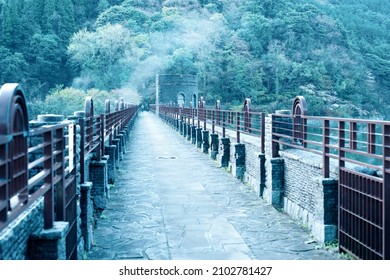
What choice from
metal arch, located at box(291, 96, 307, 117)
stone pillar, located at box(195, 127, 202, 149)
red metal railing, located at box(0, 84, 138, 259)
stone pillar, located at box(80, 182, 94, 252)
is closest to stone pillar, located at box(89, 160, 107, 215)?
stone pillar, located at box(80, 182, 94, 252)

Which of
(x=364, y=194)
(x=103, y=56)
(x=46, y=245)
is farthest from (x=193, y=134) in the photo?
(x=103, y=56)

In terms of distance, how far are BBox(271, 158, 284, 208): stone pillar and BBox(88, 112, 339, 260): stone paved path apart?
22cm

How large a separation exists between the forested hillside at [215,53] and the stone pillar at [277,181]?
5148 cm

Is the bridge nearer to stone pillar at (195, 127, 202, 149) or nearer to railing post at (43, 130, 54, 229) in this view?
railing post at (43, 130, 54, 229)

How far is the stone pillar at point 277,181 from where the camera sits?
9086 mm

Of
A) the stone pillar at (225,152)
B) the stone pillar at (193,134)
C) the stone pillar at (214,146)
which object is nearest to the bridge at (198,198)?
the stone pillar at (225,152)

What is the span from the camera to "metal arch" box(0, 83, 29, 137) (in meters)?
3.23

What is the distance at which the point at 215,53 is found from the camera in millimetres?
75688

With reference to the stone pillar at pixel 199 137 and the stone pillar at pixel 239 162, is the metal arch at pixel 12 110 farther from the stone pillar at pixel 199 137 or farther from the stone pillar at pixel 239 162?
the stone pillar at pixel 199 137

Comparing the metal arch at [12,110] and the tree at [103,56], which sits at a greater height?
the tree at [103,56]

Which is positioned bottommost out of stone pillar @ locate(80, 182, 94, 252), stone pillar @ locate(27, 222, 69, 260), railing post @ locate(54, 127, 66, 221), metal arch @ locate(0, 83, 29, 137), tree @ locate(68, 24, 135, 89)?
stone pillar @ locate(80, 182, 94, 252)

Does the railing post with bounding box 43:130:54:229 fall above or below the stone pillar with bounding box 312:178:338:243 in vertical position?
above

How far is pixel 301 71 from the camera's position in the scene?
6769cm

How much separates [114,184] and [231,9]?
285ft
